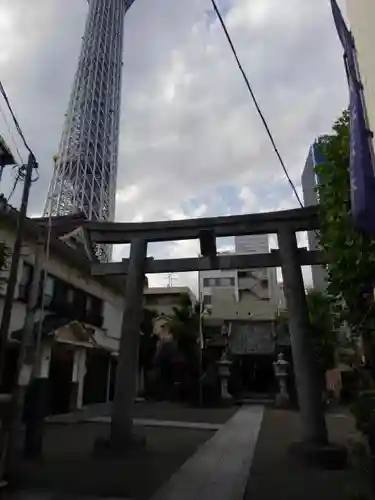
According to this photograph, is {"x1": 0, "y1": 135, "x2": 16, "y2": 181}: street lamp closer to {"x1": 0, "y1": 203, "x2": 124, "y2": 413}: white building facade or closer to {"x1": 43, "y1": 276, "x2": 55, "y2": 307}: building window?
{"x1": 0, "y1": 203, "x2": 124, "y2": 413}: white building facade

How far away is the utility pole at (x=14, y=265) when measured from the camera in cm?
604

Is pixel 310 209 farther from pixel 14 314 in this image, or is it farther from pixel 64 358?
pixel 64 358

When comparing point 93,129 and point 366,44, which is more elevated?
point 93,129

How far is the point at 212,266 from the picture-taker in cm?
980

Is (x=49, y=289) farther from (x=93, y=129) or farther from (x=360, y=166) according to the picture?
(x=93, y=129)

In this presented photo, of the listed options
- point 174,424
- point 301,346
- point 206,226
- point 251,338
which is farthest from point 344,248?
point 251,338

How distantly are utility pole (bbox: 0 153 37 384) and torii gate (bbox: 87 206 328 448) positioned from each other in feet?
10.2

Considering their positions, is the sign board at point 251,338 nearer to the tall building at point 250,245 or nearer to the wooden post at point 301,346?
the tall building at point 250,245

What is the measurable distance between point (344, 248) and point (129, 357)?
19.1 feet

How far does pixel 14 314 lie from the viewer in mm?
14000

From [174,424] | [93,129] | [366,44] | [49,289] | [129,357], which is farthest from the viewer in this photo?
[93,129]

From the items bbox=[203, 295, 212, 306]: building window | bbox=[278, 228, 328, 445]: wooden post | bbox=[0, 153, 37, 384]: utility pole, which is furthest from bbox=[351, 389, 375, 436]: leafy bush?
bbox=[203, 295, 212, 306]: building window

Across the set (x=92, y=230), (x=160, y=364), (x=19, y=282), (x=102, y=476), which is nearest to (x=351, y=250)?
(x=102, y=476)

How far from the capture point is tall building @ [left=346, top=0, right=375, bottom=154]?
4641mm
